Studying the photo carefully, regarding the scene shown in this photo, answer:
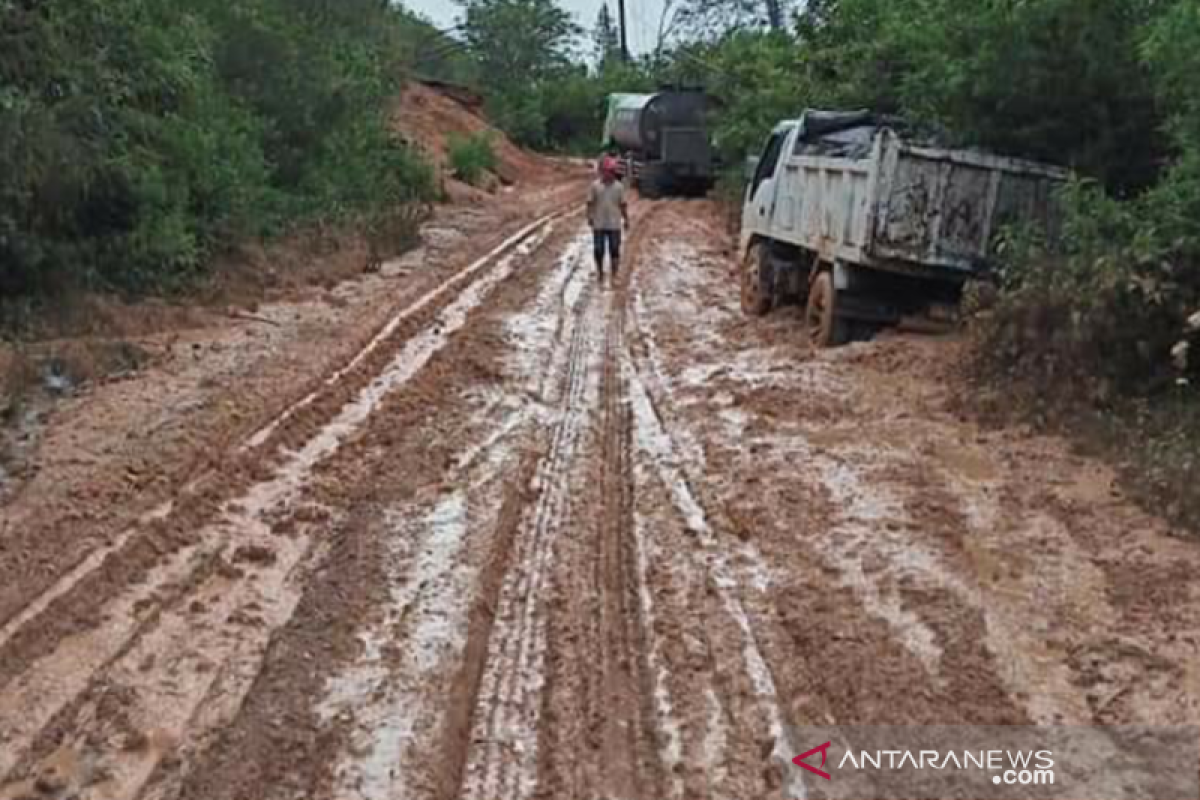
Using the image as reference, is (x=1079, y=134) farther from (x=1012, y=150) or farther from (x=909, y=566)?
(x=909, y=566)

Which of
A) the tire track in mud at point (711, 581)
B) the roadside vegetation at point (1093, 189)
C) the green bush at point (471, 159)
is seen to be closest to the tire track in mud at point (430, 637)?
the tire track in mud at point (711, 581)

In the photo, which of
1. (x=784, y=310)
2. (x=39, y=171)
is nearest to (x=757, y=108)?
(x=784, y=310)

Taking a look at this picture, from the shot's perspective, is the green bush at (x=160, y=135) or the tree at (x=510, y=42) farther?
the tree at (x=510, y=42)

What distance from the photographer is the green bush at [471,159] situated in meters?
36.9

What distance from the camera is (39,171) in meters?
11.7

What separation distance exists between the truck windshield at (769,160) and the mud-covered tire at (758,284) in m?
0.78

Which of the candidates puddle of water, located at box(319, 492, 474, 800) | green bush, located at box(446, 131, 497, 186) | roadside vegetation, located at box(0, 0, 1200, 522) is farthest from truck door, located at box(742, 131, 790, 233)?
green bush, located at box(446, 131, 497, 186)

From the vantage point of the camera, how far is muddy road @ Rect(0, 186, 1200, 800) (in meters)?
4.77

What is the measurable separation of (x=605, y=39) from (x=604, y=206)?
76.0 m

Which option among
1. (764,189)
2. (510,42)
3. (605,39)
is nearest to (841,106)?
(764,189)

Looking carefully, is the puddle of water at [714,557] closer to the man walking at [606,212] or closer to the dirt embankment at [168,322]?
the dirt embankment at [168,322]

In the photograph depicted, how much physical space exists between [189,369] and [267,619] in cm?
564

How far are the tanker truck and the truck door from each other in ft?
62.2

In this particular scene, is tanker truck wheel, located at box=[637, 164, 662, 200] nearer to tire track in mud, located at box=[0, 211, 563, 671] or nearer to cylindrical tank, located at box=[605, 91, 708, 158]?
cylindrical tank, located at box=[605, 91, 708, 158]
